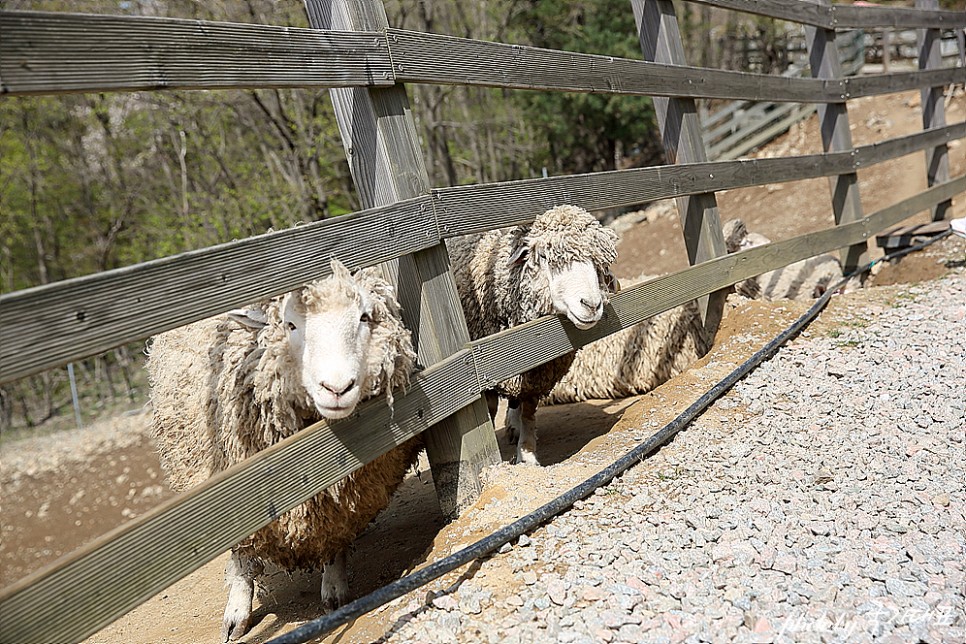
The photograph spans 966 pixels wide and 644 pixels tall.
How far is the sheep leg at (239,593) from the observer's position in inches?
132

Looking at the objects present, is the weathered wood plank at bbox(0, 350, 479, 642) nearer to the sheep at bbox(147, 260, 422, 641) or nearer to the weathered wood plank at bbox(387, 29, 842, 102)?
the sheep at bbox(147, 260, 422, 641)

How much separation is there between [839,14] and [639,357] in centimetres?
349

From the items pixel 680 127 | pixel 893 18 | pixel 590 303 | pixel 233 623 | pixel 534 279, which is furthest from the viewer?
pixel 893 18

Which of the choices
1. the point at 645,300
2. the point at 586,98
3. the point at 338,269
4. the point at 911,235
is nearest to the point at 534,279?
the point at 645,300

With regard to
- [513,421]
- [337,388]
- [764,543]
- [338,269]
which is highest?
[338,269]

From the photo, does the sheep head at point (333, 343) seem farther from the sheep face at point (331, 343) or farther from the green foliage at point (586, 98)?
the green foliage at point (586, 98)

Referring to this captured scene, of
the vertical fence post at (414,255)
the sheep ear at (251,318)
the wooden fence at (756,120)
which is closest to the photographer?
the sheep ear at (251,318)

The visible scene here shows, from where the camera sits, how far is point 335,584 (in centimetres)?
344

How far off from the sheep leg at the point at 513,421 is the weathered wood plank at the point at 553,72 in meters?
2.06

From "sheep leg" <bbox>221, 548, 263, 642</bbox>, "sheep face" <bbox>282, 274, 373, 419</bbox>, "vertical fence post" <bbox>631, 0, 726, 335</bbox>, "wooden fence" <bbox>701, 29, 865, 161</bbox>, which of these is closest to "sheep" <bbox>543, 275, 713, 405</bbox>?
"vertical fence post" <bbox>631, 0, 726, 335</bbox>

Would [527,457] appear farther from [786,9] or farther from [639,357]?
[786,9]

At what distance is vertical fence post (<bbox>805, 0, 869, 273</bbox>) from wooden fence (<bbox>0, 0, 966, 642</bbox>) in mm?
962

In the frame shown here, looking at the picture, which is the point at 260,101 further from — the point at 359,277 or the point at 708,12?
the point at 708,12

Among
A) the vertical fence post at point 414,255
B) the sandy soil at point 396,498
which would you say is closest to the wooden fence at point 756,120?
the sandy soil at point 396,498
